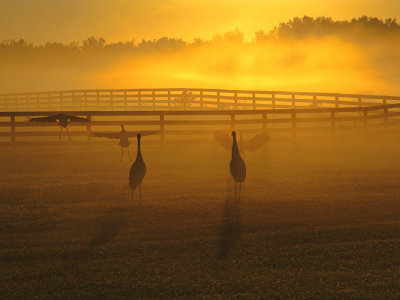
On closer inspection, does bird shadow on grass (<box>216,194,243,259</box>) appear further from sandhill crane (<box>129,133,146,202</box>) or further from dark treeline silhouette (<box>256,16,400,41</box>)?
dark treeline silhouette (<box>256,16,400,41</box>)

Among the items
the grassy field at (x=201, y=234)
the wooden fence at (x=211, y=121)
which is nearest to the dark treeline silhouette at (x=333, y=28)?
the wooden fence at (x=211, y=121)

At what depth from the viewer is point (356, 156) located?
17.0 meters

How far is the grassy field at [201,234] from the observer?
19.2ft

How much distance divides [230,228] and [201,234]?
1.64 feet

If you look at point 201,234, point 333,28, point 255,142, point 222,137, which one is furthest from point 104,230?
point 333,28

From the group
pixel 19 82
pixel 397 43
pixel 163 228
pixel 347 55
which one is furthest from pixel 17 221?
pixel 19 82

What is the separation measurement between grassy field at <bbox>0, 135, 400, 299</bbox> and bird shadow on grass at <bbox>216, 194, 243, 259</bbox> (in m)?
0.03

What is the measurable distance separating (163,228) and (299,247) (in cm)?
198

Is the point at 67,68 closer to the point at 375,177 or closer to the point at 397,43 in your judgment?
the point at 397,43

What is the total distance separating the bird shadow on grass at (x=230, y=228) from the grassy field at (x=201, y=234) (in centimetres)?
3

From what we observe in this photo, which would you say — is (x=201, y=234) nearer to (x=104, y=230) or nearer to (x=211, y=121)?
(x=104, y=230)

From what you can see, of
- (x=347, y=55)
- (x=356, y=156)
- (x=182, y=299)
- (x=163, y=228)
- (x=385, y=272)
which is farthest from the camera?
(x=347, y=55)

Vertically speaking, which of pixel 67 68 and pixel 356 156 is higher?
pixel 67 68

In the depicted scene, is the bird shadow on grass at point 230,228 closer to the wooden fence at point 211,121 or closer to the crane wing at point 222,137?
the crane wing at point 222,137
